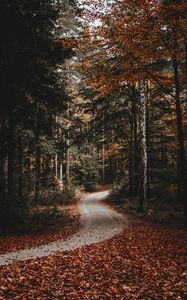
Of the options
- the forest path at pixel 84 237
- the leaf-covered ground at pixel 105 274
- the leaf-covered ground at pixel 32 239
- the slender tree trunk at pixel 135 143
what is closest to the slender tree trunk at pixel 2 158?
the leaf-covered ground at pixel 32 239

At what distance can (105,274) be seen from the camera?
8.80 m

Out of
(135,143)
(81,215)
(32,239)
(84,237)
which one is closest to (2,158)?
(32,239)

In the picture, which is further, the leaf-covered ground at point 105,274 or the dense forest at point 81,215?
the dense forest at point 81,215

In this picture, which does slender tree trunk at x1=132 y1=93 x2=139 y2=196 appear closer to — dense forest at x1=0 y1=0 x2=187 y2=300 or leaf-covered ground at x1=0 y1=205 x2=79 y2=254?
dense forest at x1=0 y1=0 x2=187 y2=300

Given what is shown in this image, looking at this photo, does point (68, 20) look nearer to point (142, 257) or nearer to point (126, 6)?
point (126, 6)

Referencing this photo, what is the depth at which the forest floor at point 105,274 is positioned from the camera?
7320 mm

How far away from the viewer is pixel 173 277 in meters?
8.39

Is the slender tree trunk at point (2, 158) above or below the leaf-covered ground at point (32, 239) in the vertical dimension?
above

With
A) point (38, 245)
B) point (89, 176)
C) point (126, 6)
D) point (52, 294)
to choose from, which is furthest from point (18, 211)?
point (89, 176)

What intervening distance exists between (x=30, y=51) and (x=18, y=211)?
7517 mm

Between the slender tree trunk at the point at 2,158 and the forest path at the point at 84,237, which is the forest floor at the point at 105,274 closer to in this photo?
the forest path at the point at 84,237

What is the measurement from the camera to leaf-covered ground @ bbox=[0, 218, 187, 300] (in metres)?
7.33

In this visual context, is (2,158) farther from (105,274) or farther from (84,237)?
(105,274)

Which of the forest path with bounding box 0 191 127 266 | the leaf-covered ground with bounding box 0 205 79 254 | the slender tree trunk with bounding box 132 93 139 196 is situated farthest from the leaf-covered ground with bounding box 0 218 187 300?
the slender tree trunk with bounding box 132 93 139 196
